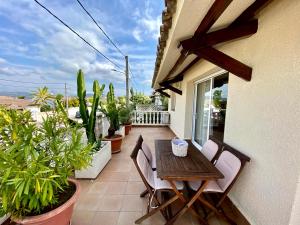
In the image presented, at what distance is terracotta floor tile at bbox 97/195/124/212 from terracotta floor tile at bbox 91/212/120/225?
7 cm

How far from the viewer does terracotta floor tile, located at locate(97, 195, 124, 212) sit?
6.99 ft

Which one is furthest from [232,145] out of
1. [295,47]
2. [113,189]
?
[113,189]

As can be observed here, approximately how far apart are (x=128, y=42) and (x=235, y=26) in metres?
7.70

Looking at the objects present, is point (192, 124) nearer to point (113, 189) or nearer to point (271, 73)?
point (113, 189)

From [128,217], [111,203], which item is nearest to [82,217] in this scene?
[111,203]

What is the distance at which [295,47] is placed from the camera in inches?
50.1

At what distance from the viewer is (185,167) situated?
72.6 inches

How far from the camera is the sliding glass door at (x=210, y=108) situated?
2965 mm

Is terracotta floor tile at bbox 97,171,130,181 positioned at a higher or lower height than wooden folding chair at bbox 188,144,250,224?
lower

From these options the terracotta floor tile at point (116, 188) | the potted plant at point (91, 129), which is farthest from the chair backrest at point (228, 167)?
the potted plant at point (91, 129)

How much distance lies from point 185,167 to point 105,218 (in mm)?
1215

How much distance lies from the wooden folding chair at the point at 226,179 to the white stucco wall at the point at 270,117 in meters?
0.15

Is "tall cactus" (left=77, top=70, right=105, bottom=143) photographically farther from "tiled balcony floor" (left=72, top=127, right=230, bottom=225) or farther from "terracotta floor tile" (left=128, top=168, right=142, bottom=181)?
"terracotta floor tile" (left=128, top=168, right=142, bottom=181)

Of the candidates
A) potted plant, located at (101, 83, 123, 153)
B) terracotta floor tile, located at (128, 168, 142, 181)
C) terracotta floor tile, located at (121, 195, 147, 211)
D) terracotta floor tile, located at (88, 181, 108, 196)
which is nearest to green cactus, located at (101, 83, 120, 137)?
potted plant, located at (101, 83, 123, 153)
